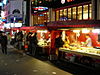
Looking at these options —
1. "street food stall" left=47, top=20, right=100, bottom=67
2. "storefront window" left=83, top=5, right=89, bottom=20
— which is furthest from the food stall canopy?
"storefront window" left=83, top=5, right=89, bottom=20

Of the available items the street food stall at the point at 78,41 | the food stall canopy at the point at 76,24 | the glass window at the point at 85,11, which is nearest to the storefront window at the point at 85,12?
the glass window at the point at 85,11

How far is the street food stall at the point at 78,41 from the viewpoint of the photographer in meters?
13.6

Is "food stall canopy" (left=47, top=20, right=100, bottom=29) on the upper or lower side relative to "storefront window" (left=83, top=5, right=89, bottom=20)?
lower

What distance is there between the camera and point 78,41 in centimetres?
2070

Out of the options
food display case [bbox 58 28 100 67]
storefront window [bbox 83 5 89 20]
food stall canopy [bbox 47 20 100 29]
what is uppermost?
Answer: storefront window [bbox 83 5 89 20]

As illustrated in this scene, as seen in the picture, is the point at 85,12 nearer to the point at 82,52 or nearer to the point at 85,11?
the point at 85,11

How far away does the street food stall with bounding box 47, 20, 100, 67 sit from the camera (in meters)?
13.6

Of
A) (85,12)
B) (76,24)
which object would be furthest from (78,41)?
(76,24)

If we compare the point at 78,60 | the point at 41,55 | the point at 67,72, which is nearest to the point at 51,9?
the point at 41,55

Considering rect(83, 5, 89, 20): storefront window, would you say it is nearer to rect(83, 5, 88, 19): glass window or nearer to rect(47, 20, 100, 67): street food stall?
rect(83, 5, 88, 19): glass window

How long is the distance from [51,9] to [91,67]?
49.8 feet

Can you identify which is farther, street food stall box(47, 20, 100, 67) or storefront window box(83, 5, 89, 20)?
storefront window box(83, 5, 89, 20)

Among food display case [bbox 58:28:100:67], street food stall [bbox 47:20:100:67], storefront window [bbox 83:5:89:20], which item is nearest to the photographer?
street food stall [bbox 47:20:100:67]

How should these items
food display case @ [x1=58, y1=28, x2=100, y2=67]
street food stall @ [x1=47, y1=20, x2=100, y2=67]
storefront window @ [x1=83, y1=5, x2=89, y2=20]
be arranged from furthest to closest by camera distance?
storefront window @ [x1=83, y1=5, x2=89, y2=20], food display case @ [x1=58, y1=28, x2=100, y2=67], street food stall @ [x1=47, y1=20, x2=100, y2=67]
